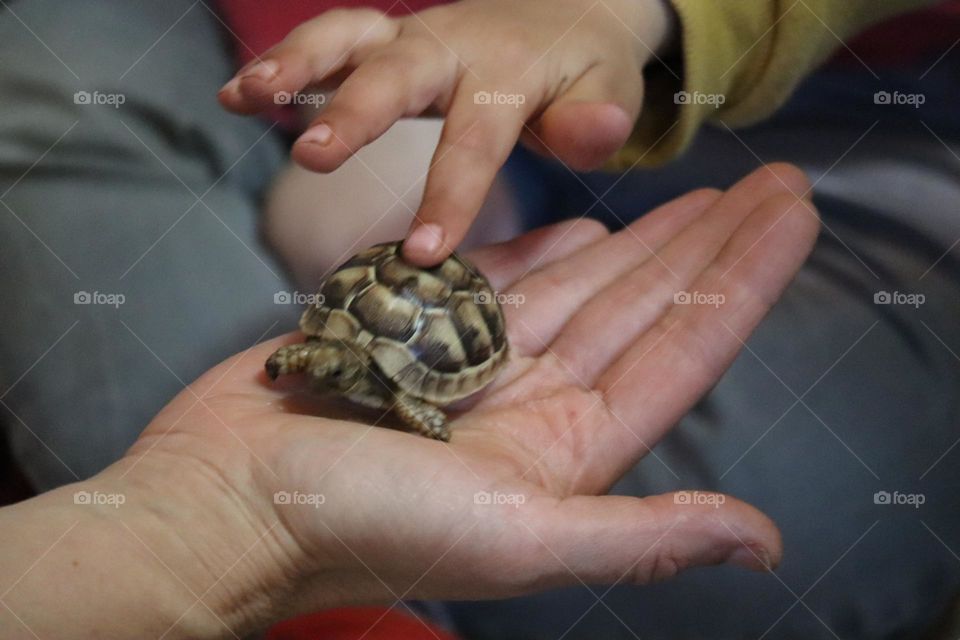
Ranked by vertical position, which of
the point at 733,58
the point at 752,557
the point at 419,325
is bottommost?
the point at 752,557

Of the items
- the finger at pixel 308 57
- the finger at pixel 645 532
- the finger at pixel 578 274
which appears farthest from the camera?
the finger at pixel 578 274

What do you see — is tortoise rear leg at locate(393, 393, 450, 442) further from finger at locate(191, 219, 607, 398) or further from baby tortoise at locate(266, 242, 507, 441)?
finger at locate(191, 219, 607, 398)

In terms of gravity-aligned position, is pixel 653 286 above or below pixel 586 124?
below

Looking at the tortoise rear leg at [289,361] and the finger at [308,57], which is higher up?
the finger at [308,57]

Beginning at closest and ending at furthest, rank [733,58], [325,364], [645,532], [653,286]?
[645,532]
[325,364]
[653,286]
[733,58]

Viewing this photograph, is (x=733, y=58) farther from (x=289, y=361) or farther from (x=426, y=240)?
(x=289, y=361)

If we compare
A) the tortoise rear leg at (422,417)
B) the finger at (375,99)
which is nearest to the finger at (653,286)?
the tortoise rear leg at (422,417)

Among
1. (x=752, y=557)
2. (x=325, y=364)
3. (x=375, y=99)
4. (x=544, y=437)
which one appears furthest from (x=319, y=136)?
(x=752, y=557)

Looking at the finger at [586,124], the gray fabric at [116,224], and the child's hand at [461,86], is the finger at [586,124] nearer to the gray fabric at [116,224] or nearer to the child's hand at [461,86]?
the child's hand at [461,86]
